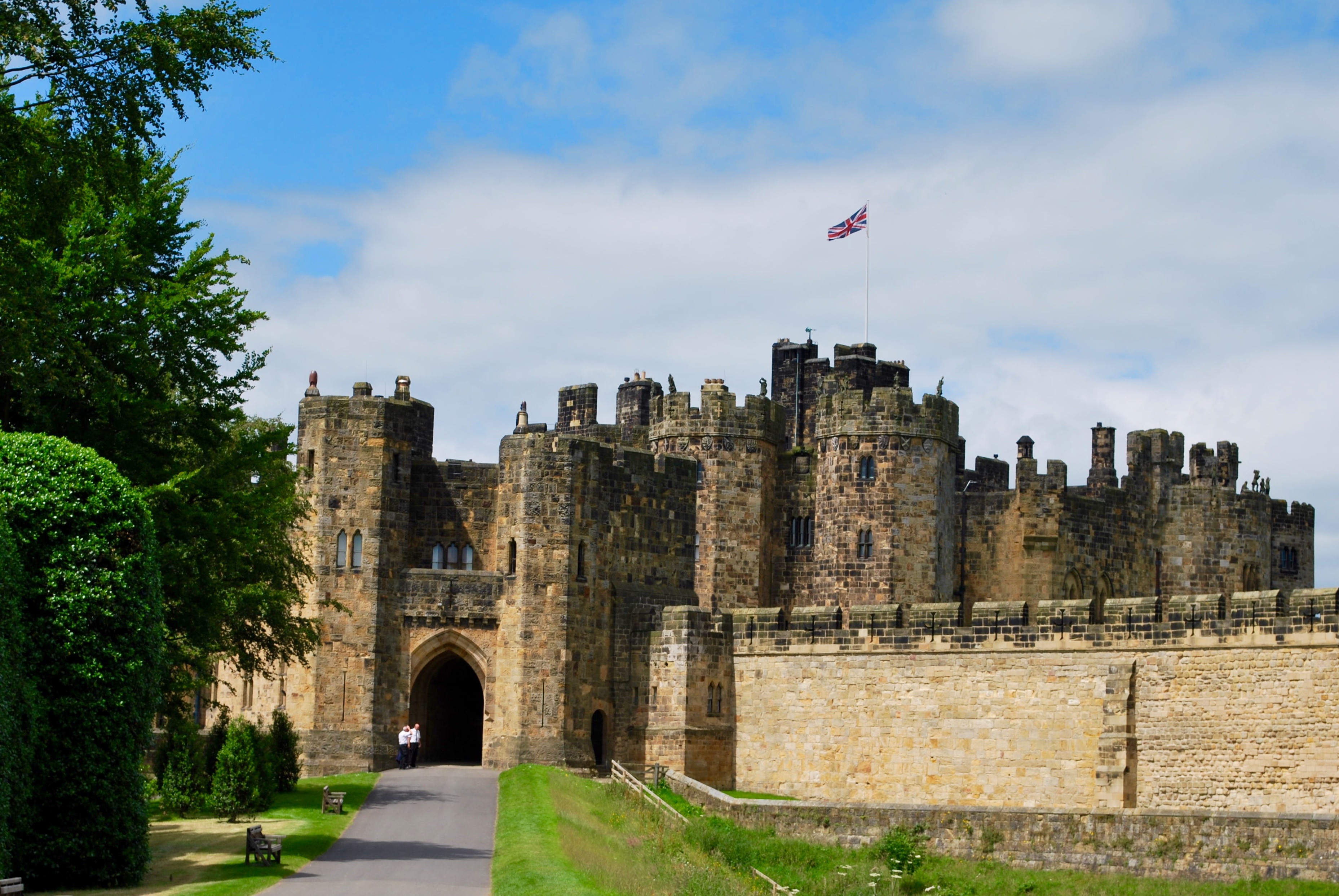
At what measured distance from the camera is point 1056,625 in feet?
133

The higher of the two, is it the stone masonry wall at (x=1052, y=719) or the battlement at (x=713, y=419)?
the battlement at (x=713, y=419)

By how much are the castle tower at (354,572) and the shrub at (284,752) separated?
11.6 feet

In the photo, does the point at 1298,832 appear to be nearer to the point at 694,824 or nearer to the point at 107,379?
the point at 694,824

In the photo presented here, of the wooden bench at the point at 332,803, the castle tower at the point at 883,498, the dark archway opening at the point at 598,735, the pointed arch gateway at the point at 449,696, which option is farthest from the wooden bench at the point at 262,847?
the castle tower at the point at 883,498

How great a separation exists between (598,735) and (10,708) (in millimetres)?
22696

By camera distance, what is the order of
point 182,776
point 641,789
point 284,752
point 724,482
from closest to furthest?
point 182,776, point 284,752, point 641,789, point 724,482

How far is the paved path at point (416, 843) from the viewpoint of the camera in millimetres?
27781

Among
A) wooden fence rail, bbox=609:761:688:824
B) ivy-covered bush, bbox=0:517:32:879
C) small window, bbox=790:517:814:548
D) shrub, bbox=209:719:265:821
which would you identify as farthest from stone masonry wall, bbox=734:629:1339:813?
ivy-covered bush, bbox=0:517:32:879

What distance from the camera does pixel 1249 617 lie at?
123 feet

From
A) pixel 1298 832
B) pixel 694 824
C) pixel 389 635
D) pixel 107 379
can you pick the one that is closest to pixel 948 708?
pixel 694 824

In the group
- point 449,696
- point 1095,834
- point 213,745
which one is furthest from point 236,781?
point 1095,834

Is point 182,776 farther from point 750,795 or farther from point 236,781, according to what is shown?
point 750,795

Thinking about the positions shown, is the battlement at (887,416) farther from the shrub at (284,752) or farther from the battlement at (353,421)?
the shrub at (284,752)

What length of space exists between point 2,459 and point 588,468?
21.0 m
